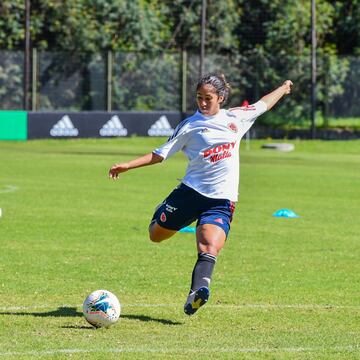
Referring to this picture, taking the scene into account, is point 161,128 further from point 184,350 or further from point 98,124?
point 184,350

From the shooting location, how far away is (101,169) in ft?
92.4

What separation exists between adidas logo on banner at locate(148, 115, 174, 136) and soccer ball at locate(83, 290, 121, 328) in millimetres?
33250

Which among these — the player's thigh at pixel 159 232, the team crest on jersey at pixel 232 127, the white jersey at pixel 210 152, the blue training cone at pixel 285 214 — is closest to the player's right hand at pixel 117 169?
the white jersey at pixel 210 152

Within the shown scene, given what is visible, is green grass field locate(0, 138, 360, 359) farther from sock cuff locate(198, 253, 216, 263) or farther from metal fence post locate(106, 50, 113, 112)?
metal fence post locate(106, 50, 113, 112)

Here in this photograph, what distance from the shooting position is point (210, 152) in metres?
9.40

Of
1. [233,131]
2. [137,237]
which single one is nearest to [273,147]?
[137,237]

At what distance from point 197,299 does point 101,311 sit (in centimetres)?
76

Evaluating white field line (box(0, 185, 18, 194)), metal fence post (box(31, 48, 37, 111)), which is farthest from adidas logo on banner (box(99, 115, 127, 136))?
white field line (box(0, 185, 18, 194))

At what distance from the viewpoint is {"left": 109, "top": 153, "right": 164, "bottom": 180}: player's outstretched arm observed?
8.88m

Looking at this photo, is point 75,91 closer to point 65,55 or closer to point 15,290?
point 65,55

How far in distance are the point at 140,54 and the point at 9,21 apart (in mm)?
5646

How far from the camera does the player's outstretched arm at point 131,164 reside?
8.88 m

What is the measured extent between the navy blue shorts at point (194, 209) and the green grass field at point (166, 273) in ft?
2.61

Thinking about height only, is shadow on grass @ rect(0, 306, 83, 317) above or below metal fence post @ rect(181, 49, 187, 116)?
below
